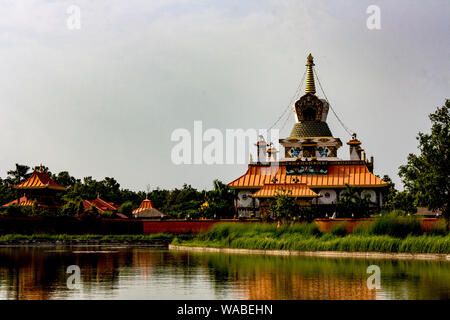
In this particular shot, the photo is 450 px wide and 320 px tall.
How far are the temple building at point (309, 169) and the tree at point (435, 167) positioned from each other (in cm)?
1587

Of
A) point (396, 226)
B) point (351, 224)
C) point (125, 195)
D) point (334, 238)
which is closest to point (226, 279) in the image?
point (396, 226)

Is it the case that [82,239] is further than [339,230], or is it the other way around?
[82,239]

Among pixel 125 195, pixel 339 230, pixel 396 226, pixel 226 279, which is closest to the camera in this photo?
pixel 226 279

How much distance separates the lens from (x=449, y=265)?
30234 mm

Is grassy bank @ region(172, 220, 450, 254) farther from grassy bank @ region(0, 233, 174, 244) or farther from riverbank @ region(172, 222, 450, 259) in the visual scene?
grassy bank @ region(0, 233, 174, 244)

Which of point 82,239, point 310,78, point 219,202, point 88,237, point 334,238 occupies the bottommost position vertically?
point 82,239

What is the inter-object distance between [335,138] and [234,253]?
92.6ft

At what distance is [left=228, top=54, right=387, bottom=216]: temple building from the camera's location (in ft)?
200

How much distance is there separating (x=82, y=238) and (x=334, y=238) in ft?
85.7

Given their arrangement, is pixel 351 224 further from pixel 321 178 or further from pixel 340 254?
pixel 321 178

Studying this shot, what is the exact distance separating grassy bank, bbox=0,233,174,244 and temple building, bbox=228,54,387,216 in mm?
8392

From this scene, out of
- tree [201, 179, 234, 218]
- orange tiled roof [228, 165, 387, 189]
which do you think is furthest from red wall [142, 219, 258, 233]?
orange tiled roof [228, 165, 387, 189]

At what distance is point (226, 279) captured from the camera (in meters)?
24.9

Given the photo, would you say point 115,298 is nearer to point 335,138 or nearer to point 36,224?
point 36,224
